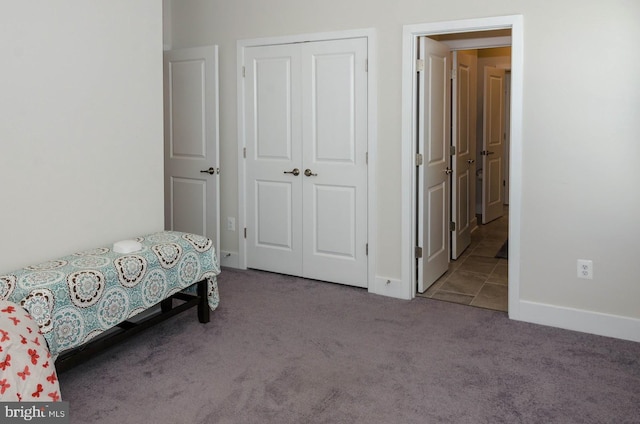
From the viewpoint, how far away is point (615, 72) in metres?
3.34

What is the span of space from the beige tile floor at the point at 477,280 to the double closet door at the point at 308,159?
70 cm

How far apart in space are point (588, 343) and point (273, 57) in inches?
124

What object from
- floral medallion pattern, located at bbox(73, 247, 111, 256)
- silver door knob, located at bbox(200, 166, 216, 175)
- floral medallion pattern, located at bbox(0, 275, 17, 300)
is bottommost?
floral medallion pattern, located at bbox(0, 275, 17, 300)

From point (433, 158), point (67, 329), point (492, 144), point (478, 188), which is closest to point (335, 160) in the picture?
point (433, 158)

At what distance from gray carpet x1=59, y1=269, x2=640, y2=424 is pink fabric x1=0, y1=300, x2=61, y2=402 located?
0.43 meters

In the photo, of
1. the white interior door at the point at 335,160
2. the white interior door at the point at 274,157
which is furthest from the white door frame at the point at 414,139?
the white interior door at the point at 274,157

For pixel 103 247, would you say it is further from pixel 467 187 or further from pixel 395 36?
pixel 467 187

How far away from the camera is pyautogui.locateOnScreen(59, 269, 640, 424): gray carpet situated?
2.57 m

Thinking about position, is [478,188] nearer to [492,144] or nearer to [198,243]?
[492,144]

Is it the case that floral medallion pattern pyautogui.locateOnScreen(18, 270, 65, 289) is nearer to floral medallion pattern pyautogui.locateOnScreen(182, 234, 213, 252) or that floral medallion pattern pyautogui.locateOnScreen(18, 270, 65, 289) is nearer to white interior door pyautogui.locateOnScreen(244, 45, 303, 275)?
floral medallion pattern pyautogui.locateOnScreen(182, 234, 213, 252)

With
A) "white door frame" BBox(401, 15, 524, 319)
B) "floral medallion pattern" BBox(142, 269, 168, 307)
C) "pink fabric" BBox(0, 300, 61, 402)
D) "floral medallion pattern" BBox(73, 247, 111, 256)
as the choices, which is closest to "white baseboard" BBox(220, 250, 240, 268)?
"white door frame" BBox(401, 15, 524, 319)

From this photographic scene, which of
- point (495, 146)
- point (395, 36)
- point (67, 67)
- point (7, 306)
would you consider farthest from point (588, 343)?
point (495, 146)

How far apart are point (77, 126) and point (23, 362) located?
151cm

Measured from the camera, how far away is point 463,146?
18.2 ft
